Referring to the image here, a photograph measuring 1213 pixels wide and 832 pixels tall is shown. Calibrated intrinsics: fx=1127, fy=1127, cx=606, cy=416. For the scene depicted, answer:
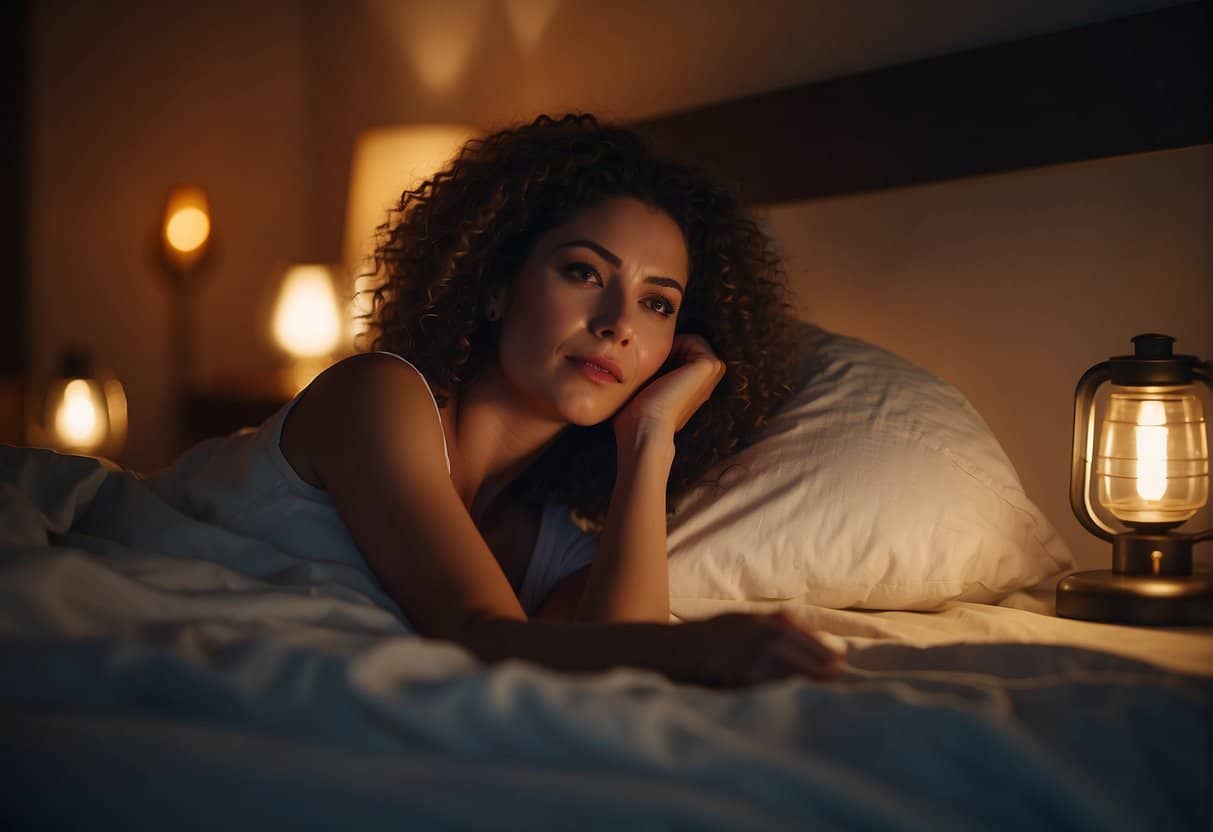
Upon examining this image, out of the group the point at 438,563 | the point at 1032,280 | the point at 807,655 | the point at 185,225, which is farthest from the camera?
the point at 185,225

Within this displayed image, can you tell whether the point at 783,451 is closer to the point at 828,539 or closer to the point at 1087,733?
the point at 828,539

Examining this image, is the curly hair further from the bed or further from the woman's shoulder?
the bed

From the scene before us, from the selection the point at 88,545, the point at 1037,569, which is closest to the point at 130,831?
the point at 88,545

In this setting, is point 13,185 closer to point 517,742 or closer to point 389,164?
point 389,164

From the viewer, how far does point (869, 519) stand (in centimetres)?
138

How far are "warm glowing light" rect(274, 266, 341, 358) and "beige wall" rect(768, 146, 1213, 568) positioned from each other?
61.9 inches

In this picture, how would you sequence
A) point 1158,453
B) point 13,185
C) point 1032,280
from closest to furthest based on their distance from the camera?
point 1158,453 → point 1032,280 → point 13,185

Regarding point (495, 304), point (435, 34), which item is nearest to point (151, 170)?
point (435, 34)

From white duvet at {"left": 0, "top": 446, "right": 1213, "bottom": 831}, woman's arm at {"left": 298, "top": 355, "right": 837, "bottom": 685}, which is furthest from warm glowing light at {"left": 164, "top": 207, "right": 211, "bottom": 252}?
white duvet at {"left": 0, "top": 446, "right": 1213, "bottom": 831}

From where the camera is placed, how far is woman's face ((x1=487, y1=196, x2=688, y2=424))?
4.63ft

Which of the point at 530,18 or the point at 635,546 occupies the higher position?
the point at 530,18

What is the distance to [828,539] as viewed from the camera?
54.2 inches

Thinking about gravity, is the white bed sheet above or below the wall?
below

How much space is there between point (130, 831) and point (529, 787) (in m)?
0.24
